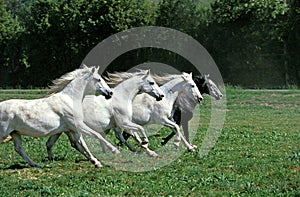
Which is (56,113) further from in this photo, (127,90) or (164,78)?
(164,78)

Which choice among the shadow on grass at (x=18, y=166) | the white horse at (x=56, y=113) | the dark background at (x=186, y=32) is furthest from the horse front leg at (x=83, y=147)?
the dark background at (x=186, y=32)

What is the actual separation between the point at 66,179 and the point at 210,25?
34.6 m

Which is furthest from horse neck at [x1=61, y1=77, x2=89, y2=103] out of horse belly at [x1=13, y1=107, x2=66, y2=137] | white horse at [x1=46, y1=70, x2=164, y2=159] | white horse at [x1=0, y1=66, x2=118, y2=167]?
white horse at [x1=46, y1=70, x2=164, y2=159]

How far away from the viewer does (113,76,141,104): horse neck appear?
50.5ft

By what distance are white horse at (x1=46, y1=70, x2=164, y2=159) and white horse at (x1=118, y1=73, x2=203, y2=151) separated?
74cm

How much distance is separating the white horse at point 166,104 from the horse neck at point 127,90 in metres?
→ 0.86

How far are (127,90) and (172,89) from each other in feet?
5.73

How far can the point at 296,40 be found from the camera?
42.7 meters

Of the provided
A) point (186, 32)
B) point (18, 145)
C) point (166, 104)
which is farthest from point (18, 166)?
point (186, 32)

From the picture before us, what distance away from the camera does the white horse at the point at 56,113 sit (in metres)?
12.8

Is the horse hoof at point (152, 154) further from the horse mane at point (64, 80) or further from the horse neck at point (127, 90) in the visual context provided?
the horse mane at point (64, 80)

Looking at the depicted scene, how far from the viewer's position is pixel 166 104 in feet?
54.3

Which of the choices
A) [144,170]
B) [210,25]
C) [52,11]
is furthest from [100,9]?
[144,170]

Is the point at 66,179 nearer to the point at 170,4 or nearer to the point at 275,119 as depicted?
the point at 275,119
